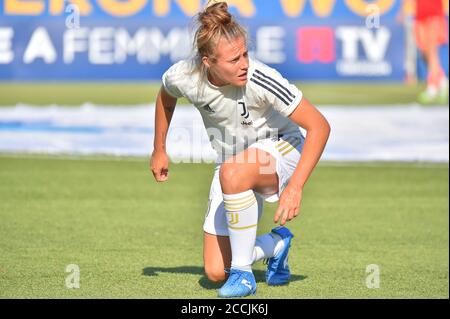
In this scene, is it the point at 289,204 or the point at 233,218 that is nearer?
the point at 289,204

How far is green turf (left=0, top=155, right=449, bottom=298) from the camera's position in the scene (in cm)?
628

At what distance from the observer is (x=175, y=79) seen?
6.20 m

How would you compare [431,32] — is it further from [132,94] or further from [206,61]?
[206,61]

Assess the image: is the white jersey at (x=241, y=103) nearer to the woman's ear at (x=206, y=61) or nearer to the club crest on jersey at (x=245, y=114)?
the club crest on jersey at (x=245, y=114)

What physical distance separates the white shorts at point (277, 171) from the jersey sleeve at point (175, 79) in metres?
0.57

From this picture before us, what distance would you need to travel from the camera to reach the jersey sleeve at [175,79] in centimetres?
618

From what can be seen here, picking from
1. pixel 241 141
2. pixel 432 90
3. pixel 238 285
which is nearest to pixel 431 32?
pixel 432 90

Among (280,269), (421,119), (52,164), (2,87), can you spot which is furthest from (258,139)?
(2,87)

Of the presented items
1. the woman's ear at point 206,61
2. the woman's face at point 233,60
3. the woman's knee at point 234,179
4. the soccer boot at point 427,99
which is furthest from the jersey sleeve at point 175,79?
the soccer boot at point 427,99

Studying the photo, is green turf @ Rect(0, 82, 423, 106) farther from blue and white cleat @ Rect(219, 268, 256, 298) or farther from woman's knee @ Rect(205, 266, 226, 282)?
blue and white cleat @ Rect(219, 268, 256, 298)

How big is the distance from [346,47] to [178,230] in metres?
9.92

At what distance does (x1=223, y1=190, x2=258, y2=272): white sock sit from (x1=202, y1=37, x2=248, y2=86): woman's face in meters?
0.68

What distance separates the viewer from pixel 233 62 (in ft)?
19.1

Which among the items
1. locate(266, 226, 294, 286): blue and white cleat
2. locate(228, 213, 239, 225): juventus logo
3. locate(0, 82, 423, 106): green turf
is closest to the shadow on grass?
locate(266, 226, 294, 286): blue and white cleat
